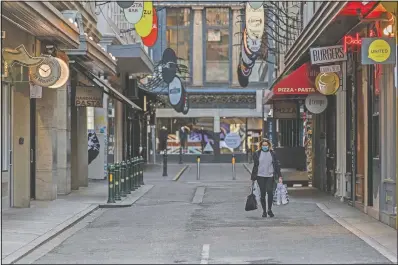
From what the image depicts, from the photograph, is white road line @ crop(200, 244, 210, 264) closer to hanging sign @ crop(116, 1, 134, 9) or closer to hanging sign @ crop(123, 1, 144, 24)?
hanging sign @ crop(116, 1, 134, 9)

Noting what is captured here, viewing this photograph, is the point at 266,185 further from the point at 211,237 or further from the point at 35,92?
the point at 35,92

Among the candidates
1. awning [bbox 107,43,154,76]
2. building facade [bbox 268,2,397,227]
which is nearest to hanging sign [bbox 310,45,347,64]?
building facade [bbox 268,2,397,227]

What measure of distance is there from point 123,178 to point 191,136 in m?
31.3

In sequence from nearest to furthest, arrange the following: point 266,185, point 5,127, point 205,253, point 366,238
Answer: point 205,253
point 366,238
point 266,185
point 5,127

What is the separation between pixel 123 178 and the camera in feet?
71.3

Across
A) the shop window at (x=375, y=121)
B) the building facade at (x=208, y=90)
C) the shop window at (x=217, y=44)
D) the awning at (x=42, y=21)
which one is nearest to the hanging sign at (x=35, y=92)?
the awning at (x=42, y=21)

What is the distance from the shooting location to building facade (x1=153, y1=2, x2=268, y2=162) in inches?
2050

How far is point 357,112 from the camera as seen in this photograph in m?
18.3

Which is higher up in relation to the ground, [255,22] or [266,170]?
[255,22]

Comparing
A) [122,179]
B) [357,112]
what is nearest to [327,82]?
[357,112]

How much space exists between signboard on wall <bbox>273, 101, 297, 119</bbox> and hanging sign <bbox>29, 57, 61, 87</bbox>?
12.7m

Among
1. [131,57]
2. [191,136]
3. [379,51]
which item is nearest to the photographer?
[379,51]

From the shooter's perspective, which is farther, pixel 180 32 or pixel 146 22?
pixel 180 32

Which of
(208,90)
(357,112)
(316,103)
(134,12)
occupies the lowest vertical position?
(357,112)
